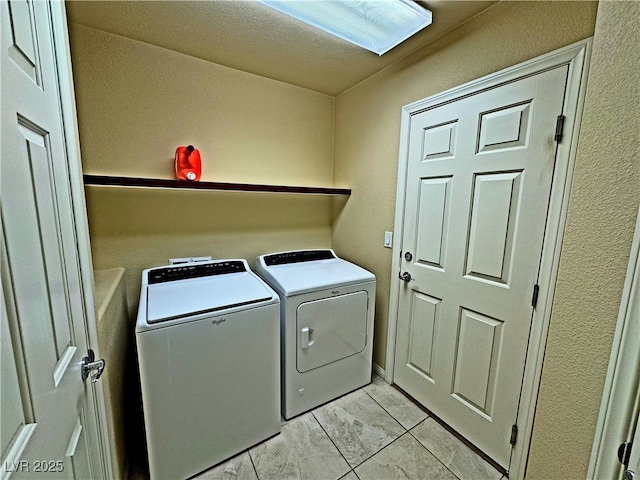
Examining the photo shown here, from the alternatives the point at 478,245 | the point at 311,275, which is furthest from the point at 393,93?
the point at 311,275

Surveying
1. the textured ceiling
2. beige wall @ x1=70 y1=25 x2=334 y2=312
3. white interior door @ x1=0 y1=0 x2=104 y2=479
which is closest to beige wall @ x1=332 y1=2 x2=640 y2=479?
the textured ceiling

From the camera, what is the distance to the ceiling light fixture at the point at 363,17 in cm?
131

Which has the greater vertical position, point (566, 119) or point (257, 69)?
point (257, 69)

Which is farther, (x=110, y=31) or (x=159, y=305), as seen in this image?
(x=110, y=31)

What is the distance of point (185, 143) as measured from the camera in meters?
1.94

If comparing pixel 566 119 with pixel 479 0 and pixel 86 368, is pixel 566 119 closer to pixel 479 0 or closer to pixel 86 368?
pixel 479 0

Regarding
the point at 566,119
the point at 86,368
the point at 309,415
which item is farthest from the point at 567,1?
the point at 309,415

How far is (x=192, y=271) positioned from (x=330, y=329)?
3.41 feet

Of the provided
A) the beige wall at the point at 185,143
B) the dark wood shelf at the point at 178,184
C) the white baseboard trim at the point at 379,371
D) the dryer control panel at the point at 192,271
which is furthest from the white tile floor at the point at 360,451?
the dark wood shelf at the point at 178,184

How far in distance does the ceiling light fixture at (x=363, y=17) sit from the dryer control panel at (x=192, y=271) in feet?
5.09

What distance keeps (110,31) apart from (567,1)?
2.37 m

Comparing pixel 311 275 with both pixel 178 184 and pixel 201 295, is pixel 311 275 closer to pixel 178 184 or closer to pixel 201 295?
pixel 201 295

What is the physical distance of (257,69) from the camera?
204cm

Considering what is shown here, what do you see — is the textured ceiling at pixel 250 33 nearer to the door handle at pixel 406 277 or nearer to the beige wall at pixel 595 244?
the beige wall at pixel 595 244
